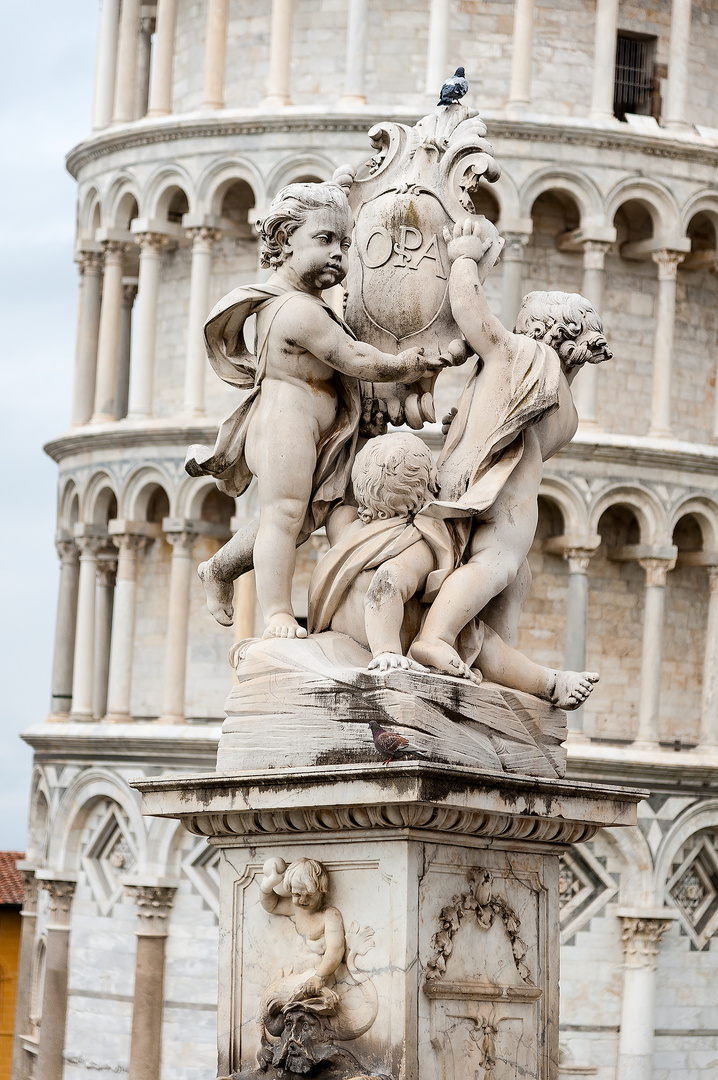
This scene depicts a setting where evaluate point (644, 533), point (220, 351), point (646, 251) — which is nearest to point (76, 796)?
point (644, 533)

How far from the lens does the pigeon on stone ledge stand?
20.0ft

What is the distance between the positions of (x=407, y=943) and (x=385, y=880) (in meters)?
0.20

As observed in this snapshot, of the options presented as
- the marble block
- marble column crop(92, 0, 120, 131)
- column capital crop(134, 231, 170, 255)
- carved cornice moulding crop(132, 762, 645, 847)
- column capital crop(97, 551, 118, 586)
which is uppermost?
marble column crop(92, 0, 120, 131)

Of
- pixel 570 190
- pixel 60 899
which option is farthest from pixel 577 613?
pixel 60 899

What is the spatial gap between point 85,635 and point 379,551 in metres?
25.8

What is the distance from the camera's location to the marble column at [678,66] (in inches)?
1196

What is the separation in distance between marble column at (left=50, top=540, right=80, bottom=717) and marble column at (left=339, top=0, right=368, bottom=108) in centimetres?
844

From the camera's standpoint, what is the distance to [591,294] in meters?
30.1

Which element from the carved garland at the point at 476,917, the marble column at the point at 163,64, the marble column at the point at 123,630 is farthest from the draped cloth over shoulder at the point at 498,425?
the marble column at the point at 163,64

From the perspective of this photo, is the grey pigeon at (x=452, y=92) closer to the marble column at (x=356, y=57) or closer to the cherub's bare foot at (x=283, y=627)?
the cherub's bare foot at (x=283, y=627)

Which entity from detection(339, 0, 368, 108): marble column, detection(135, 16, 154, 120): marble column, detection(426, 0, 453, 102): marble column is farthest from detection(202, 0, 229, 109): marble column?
detection(426, 0, 453, 102): marble column

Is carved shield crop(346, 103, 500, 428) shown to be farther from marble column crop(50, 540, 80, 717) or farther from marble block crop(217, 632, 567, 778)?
marble column crop(50, 540, 80, 717)

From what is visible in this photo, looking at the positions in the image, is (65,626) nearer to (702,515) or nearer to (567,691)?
(702,515)

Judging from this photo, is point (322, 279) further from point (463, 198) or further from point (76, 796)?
point (76, 796)
